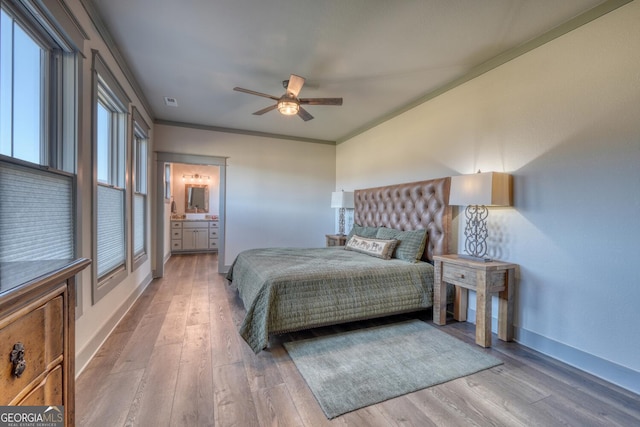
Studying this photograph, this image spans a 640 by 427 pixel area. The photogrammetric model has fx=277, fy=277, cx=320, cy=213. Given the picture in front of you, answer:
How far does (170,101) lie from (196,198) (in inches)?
152

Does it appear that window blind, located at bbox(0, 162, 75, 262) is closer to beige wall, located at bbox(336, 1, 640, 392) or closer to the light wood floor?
the light wood floor

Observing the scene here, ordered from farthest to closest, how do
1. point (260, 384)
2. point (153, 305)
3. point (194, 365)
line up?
point (153, 305)
point (194, 365)
point (260, 384)

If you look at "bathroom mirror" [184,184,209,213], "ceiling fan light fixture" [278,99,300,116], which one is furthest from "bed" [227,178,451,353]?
"bathroom mirror" [184,184,209,213]

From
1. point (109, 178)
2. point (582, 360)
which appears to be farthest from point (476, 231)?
point (109, 178)

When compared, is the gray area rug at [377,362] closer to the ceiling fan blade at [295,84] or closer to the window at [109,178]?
the window at [109,178]

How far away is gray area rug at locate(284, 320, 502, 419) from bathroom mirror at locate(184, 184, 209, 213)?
5859mm

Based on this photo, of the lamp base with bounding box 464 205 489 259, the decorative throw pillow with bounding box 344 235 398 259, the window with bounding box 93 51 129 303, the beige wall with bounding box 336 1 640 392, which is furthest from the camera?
the decorative throw pillow with bounding box 344 235 398 259

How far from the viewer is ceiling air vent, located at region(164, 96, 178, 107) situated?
3.65 meters

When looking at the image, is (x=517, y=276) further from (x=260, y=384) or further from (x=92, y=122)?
(x=92, y=122)

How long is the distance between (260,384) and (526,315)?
223 centimetres

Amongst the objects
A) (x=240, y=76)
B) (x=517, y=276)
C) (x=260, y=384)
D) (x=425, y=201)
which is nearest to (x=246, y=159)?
(x=240, y=76)

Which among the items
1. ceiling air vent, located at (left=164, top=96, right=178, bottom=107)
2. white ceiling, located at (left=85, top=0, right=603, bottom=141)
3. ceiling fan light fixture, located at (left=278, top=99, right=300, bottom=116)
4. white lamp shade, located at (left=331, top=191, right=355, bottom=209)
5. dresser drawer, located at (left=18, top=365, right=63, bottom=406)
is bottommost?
dresser drawer, located at (left=18, top=365, right=63, bottom=406)

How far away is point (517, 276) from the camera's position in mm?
2428

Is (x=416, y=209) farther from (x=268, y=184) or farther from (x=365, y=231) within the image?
(x=268, y=184)
